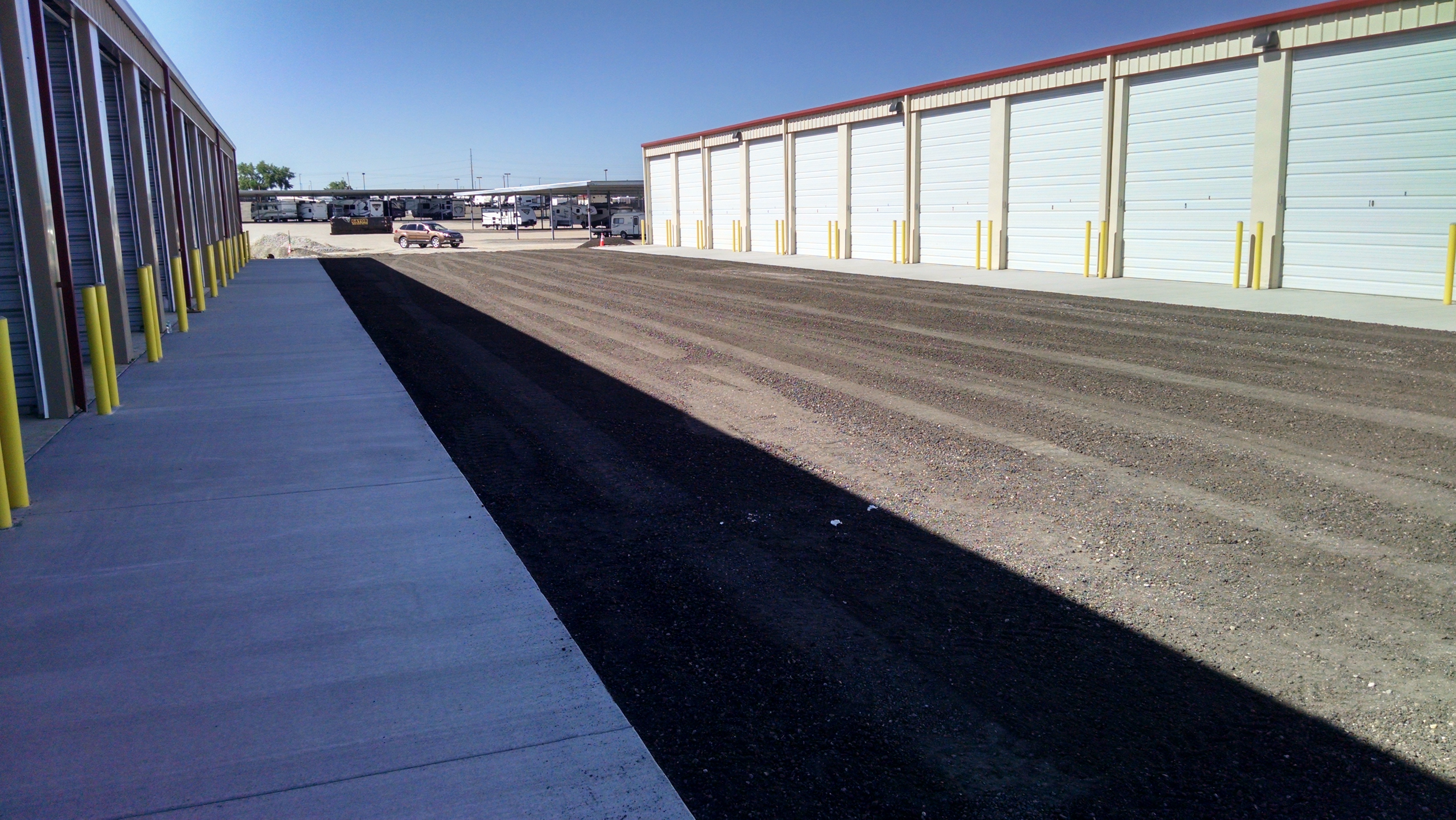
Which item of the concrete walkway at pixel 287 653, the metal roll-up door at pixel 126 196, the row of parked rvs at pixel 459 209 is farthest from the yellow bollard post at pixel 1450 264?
the row of parked rvs at pixel 459 209

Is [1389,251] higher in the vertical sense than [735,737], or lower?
higher

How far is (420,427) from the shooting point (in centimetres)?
944

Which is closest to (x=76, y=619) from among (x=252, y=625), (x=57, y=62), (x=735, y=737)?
(x=252, y=625)

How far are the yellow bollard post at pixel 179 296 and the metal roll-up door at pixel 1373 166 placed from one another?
65.4ft

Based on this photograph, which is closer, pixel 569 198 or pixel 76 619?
pixel 76 619

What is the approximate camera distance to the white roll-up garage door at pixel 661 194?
51.7 metres

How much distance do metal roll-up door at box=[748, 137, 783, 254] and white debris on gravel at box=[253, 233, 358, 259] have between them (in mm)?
18330

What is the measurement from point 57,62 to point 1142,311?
52.8ft

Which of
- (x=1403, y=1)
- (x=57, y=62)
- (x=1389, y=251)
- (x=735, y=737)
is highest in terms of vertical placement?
(x=1403, y=1)

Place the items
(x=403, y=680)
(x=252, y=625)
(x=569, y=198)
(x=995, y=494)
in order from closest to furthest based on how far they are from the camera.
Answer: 1. (x=403, y=680)
2. (x=252, y=625)
3. (x=995, y=494)
4. (x=569, y=198)

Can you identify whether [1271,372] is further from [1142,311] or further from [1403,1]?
[1403,1]

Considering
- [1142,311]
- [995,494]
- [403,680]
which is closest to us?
[403,680]

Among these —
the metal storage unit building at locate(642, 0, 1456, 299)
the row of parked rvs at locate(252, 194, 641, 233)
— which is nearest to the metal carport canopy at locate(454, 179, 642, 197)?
the row of parked rvs at locate(252, 194, 641, 233)

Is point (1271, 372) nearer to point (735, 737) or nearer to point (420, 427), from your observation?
point (420, 427)
